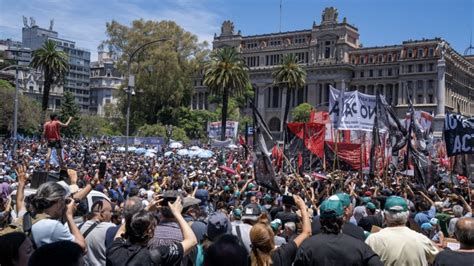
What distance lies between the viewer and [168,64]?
71438 mm

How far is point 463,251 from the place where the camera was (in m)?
4.32

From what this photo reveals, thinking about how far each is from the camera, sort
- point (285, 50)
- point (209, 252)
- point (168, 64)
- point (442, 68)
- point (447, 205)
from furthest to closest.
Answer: point (285, 50)
point (442, 68)
point (168, 64)
point (447, 205)
point (209, 252)

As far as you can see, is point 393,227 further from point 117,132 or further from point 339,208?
point 117,132

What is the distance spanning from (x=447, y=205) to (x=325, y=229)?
7359mm

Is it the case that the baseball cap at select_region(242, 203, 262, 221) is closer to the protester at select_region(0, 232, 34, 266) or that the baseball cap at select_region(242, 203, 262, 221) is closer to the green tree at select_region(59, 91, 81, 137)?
the protester at select_region(0, 232, 34, 266)

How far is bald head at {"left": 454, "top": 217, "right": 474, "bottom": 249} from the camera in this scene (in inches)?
170

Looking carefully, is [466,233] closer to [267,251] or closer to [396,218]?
[396,218]

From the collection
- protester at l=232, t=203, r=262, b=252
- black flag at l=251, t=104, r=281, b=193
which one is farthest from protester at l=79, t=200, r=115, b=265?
black flag at l=251, t=104, r=281, b=193

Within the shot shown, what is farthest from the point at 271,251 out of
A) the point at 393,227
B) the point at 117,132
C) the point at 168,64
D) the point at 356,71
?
the point at 356,71

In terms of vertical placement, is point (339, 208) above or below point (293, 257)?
above

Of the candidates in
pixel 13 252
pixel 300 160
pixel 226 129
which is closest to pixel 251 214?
pixel 13 252

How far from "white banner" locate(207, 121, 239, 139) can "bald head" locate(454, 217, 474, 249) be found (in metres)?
47.7

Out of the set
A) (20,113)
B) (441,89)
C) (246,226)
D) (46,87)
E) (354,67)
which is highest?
(354,67)

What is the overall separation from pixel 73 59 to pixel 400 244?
139218 mm
